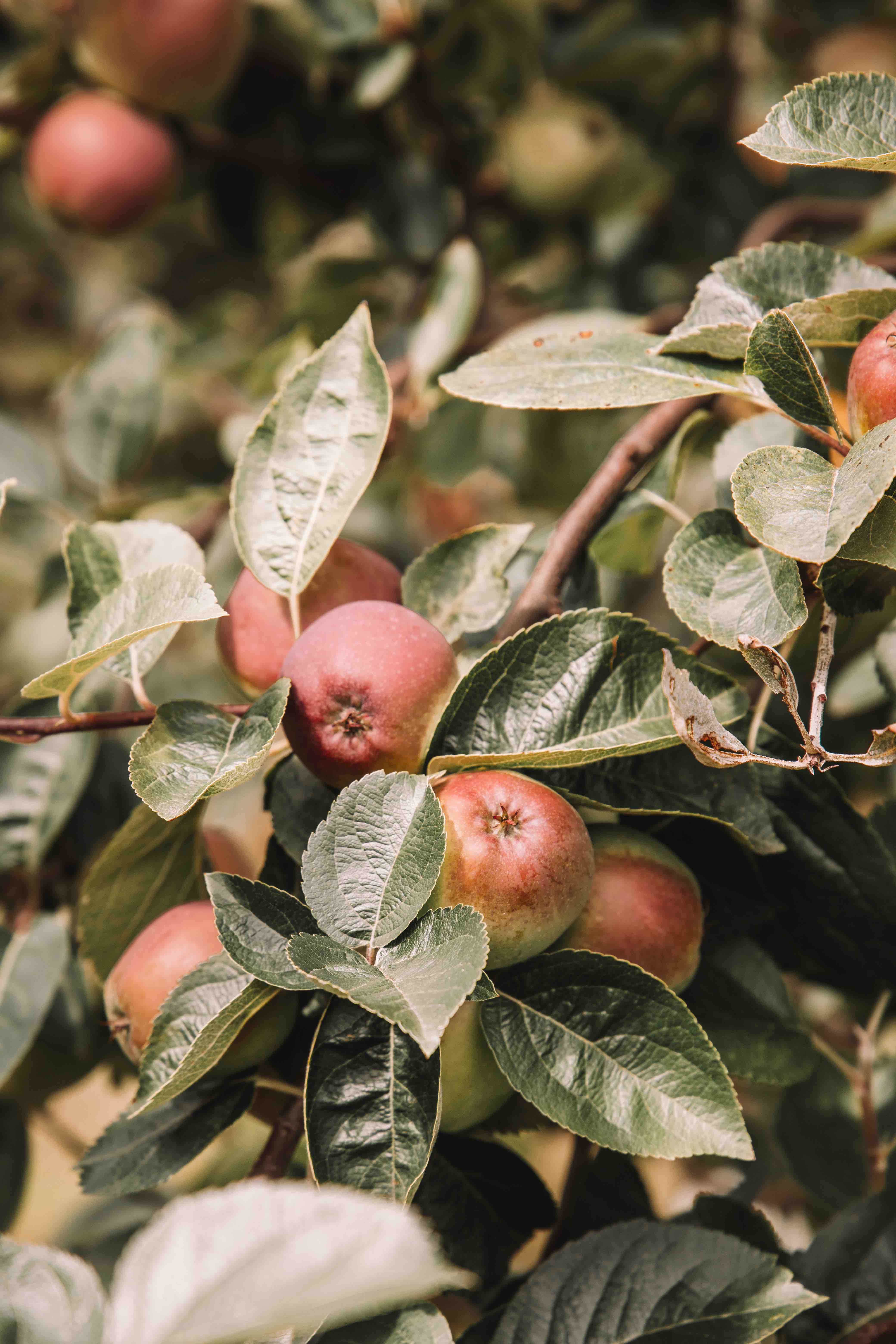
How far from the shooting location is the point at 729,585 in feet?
1.75

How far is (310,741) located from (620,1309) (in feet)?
1.13

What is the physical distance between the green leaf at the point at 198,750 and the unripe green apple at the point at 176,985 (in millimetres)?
81

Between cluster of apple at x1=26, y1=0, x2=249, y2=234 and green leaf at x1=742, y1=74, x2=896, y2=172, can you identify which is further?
cluster of apple at x1=26, y1=0, x2=249, y2=234

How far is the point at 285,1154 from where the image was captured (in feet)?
1.86

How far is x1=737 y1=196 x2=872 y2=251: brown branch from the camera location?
1.06 m

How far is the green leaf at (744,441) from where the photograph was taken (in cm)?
62

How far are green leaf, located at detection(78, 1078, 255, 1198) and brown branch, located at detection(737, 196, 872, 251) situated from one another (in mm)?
909

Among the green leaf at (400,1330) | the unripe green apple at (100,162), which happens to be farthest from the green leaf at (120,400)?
the green leaf at (400,1330)

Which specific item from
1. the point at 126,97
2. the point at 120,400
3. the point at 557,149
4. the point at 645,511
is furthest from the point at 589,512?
the point at 126,97

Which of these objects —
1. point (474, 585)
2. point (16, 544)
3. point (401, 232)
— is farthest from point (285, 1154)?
point (401, 232)

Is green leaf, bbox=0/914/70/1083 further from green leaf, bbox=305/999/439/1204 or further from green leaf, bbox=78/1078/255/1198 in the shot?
green leaf, bbox=305/999/439/1204

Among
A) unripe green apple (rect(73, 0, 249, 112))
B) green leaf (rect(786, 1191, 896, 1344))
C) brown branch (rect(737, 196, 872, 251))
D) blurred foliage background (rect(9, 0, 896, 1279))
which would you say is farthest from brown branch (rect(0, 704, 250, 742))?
unripe green apple (rect(73, 0, 249, 112))

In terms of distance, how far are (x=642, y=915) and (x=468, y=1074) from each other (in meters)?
0.12

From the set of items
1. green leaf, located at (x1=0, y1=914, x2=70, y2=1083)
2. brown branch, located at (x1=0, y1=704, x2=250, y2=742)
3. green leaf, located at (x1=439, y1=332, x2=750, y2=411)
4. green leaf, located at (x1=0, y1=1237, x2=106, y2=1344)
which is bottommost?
green leaf, located at (x1=0, y1=914, x2=70, y2=1083)
